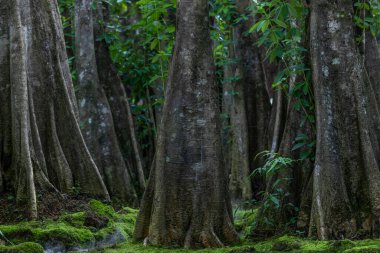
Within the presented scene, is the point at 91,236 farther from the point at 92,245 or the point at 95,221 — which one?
the point at 95,221

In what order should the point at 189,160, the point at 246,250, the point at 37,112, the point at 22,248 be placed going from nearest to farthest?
Answer: the point at 22,248 → the point at 246,250 → the point at 189,160 → the point at 37,112

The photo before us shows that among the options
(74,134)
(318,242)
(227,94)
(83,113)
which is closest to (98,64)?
(83,113)

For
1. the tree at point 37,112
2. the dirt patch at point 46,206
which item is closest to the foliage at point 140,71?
the tree at point 37,112

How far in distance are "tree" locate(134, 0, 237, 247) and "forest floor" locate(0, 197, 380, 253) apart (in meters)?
0.32

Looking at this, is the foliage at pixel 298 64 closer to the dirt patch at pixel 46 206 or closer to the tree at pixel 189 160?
the tree at pixel 189 160

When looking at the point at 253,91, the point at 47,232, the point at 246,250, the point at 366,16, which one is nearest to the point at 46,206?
the point at 47,232

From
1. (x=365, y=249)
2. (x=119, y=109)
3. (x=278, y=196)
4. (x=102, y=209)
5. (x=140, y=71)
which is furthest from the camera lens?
(x=140, y=71)

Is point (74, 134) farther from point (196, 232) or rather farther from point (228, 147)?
point (228, 147)

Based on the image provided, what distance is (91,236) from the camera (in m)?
9.88

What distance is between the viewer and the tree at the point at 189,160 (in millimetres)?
8680

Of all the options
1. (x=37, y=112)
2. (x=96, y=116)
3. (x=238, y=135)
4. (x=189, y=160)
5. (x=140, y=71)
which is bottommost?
(x=189, y=160)

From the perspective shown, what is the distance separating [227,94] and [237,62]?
3.44 feet

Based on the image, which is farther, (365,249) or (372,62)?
(372,62)

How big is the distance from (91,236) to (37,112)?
276cm
